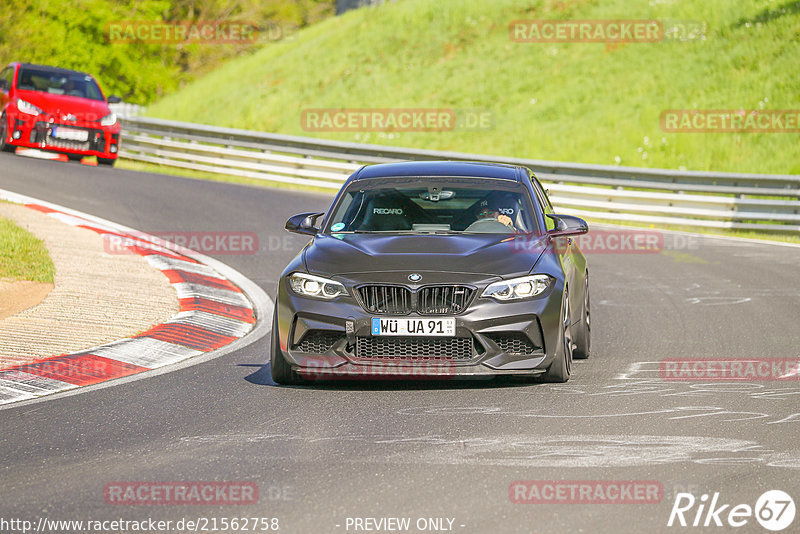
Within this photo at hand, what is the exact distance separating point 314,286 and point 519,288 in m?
1.35

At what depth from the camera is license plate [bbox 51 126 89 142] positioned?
24156mm

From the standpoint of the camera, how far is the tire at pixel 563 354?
8.12 m

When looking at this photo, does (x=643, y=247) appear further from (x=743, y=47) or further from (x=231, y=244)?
(x=743, y=47)

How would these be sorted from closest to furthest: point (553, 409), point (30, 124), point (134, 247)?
1. point (553, 409)
2. point (134, 247)
3. point (30, 124)

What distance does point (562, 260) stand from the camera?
28.6 ft

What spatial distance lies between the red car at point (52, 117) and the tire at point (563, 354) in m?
17.8

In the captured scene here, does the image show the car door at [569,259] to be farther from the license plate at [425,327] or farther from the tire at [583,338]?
the license plate at [425,327]

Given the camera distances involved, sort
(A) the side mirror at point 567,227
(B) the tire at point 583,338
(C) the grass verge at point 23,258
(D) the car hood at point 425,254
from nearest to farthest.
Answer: (D) the car hood at point 425,254
(A) the side mirror at point 567,227
(B) the tire at point 583,338
(C) the grass verge at point 23,258

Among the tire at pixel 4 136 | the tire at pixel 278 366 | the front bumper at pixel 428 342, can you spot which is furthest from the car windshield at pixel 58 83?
the front bumper at pixel 428 342

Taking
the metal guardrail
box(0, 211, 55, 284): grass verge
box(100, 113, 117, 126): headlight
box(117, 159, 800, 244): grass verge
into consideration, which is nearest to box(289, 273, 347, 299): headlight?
box(0, 211, 55, 284): grass verge

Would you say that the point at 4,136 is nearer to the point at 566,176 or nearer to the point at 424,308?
the point at 566,176

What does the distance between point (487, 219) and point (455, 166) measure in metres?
0.91

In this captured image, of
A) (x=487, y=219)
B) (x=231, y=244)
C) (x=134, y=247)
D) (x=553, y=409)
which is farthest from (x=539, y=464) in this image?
(x=231, y=244)

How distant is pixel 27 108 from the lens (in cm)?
2428
